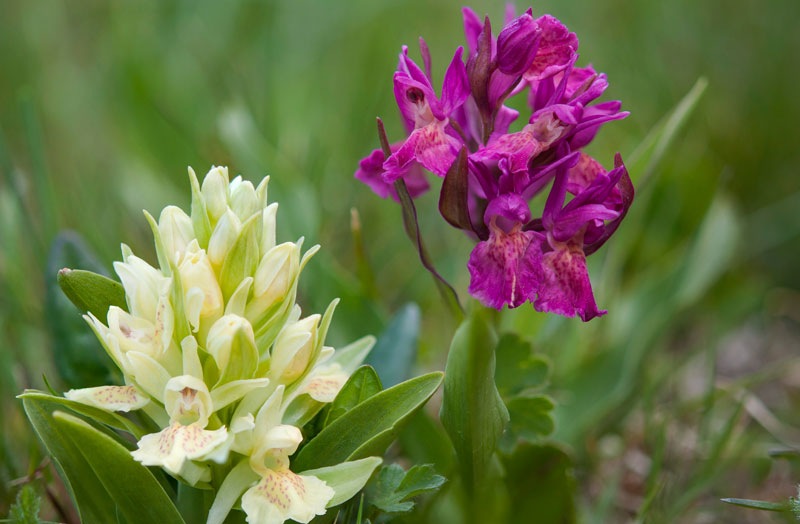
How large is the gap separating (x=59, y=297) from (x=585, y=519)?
92 centimetres

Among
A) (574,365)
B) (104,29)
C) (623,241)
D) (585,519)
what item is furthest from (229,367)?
(104,29)

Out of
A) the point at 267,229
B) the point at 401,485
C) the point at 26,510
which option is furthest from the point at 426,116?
the point at 26,510

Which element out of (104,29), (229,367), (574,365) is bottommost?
(574,365)

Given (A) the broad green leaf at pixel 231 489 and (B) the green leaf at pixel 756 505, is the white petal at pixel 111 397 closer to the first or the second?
(A) the broad green leaf at pixel 231 489

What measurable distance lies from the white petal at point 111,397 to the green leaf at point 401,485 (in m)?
0.30

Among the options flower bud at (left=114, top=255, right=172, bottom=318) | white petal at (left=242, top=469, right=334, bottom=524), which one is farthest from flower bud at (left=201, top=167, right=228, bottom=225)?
white petal at (left=242, top=469, right=334, bottom=524)

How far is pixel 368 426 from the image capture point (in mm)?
1071

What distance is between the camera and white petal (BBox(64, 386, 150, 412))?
1000mm

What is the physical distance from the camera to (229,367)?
1.00 m

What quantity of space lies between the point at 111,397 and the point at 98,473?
91mm

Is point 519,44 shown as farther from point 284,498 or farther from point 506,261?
point 284,498

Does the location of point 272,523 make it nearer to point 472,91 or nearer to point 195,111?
point 472,91

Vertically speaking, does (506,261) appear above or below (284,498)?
above

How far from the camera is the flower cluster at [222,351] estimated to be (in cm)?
97
